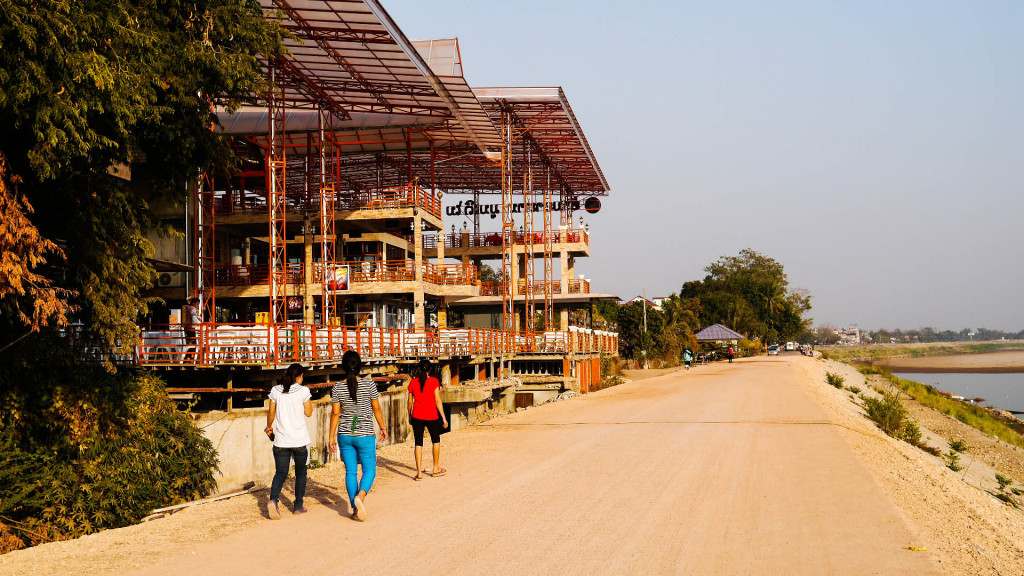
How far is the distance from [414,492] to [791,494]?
5.11 metres

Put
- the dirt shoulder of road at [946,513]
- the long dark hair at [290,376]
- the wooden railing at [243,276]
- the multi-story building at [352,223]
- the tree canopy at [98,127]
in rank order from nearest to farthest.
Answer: the dirt shoulder of road at [946,513]
the long dark hair at [290,376]
the tree canopy at [98,127]
the multi-story building at [352,223]
the wooden railing at [243,276]

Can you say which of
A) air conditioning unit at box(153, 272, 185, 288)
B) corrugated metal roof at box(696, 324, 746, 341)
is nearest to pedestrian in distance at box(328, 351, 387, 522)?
air conditioning unit at box(153, 272, 185, 288)

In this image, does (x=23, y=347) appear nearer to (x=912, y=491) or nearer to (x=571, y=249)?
Answer: (x=912, y=491)

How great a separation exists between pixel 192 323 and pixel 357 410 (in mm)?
16724

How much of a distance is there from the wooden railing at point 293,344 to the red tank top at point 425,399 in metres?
6.60

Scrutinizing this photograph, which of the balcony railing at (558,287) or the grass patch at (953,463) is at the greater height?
the balcony railing at (558,287)

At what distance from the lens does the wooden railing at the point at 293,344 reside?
21.3m

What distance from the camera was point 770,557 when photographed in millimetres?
7945

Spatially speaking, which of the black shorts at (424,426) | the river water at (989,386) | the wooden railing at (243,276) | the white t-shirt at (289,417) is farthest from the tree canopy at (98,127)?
the river water at (989,386)

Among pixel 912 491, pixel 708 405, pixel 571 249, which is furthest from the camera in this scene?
pixel 571 249

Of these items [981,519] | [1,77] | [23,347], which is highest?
[1,77]

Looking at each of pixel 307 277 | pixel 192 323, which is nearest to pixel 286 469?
pixel 192 323

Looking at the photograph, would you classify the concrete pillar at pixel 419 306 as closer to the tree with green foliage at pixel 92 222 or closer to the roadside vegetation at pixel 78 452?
the tree with green foliage at pixel 92 222

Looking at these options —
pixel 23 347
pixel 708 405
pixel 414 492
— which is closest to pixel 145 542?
pixel 414 492
